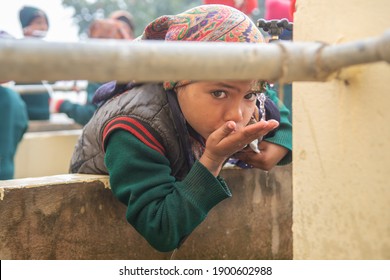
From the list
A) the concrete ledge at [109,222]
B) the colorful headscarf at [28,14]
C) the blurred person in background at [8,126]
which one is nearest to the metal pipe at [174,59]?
the concrete ledge at [109,222]

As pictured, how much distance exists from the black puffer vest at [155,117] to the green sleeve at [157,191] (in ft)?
0.27

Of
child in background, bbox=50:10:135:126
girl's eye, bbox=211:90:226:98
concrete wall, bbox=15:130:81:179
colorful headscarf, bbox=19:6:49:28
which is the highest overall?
girl's eye, bbox=211:90:226:98

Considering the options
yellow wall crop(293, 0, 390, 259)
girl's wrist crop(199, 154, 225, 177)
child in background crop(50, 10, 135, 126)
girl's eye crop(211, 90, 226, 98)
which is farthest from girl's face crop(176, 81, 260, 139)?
child in background crop(50, 10, 135, 126)

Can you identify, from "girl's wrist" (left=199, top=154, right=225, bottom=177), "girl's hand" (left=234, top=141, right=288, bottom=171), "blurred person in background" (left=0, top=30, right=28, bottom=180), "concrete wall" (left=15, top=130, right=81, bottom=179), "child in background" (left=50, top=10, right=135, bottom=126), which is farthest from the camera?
"concrete wall" (left=15, top=130, right=81, bottom=179)

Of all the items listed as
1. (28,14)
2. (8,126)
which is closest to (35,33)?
(28,14)

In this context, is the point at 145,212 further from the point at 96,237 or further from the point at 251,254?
the point at 251,254

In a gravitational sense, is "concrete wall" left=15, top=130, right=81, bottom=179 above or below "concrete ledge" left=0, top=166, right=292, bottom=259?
below

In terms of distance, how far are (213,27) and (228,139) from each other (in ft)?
1.31

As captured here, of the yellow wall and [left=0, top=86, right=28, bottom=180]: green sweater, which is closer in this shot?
the yellow wall

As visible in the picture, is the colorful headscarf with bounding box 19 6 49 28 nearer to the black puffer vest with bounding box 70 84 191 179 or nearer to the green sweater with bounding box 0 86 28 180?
the green sweater with bounding box 0 86 28 180

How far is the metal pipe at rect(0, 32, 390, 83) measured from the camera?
89cm

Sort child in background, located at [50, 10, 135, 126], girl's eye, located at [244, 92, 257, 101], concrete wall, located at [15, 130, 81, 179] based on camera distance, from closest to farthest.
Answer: girl's eye, located at [244, 92, 257, 101] → child in background, located at [50, 10, 135, 126] → concrete wall, located at [15, 130, 81, 179]

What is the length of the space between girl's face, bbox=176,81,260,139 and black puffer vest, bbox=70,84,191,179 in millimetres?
89

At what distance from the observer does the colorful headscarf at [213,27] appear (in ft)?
6.11
